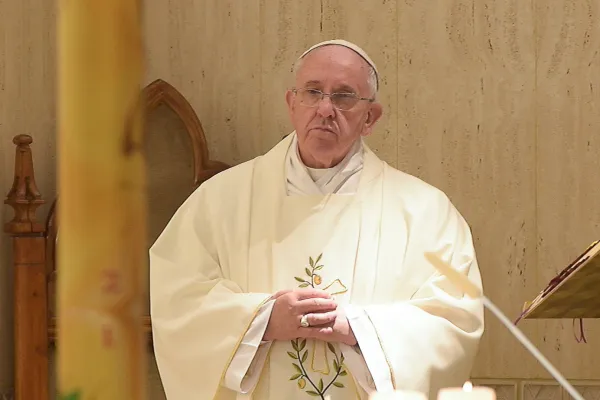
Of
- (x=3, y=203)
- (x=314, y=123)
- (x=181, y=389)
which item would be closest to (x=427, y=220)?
(x=314, y=123)

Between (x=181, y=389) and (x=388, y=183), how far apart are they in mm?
1014

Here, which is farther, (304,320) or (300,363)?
(300,363)

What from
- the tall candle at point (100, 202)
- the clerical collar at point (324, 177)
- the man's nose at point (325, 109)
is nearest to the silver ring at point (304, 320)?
the clerical collar at point (324, 177)

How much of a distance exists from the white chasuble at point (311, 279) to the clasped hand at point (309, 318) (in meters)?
0.06

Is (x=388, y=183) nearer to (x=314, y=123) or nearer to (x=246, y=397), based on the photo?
(x=314, y=123)

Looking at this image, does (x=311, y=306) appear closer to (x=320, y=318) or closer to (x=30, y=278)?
(x=320, y=318)

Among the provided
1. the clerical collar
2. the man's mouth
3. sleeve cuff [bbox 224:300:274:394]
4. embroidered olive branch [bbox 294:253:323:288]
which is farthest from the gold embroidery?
the man's mouth

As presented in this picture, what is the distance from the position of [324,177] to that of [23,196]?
1526 millimetres

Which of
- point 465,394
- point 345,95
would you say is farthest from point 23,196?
point 465,394

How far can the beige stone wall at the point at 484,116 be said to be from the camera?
4520 mm

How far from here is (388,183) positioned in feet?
11.4

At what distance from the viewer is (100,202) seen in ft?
1.53

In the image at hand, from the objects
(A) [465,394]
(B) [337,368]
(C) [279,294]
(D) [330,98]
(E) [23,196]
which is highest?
(D) [330,98]

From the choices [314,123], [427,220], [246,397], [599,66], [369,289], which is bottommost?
[246,397]
